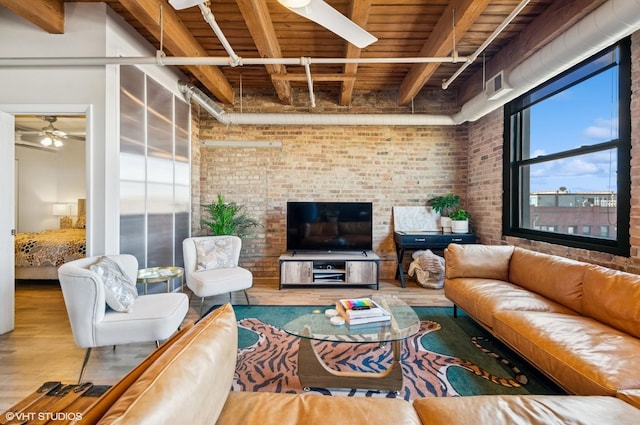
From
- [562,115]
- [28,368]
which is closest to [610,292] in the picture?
[562,115]

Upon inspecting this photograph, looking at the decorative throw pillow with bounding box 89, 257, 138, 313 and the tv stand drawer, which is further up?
the decorative throw pillow with bounding box 89, 257, 138, 313

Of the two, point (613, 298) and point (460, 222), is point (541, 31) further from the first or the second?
point (613, 298)

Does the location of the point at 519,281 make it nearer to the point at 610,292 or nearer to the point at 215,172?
the point at 610,292

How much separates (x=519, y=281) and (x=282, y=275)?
2809mm

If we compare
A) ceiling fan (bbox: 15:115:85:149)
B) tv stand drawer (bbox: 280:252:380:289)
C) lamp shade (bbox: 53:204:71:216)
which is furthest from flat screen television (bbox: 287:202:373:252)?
lamp shade (bbox: 53:204:71:216)

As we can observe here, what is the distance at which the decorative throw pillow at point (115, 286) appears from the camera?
2.16 m

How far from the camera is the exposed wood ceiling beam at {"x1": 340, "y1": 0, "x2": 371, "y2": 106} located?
2.32 m

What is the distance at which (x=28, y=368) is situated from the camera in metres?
2.17

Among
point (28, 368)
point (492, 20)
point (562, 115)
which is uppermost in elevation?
point (492, 20)

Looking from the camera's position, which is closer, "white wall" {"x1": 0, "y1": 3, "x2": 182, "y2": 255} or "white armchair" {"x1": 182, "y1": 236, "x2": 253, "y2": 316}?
"white wall" {"x1": 0, "y1": 3, "x2": 182, "y2": 255}

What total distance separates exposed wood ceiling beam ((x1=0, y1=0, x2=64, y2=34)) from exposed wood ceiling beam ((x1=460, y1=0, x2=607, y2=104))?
4.53 metres

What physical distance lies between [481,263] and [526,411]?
2.15 meters

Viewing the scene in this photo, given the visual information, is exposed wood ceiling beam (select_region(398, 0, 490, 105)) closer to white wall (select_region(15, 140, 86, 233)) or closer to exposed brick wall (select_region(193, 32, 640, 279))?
exposed brick wall (select_region(193, 32, 640, 279))

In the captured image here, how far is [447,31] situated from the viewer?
265 cm
